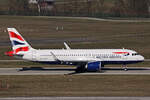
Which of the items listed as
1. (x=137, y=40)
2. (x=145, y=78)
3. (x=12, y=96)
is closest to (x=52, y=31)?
(x=137, y=40)

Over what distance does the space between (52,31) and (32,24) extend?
22106 millimetres

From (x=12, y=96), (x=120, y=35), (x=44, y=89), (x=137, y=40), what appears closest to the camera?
(x=12, y=96)

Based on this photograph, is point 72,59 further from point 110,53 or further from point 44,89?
point 44,89

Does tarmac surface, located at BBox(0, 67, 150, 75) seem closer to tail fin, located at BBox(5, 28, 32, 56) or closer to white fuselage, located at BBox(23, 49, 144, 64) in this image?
white fuselage, located at BBox(23, 49, 144, 64)

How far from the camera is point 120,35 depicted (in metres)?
118

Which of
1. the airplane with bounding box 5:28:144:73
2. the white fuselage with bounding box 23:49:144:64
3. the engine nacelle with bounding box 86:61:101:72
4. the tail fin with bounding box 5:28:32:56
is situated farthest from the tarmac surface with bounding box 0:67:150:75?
the tail fin with bounding box 5:28:32:56

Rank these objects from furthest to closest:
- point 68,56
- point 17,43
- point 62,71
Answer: point 62,71 < point 17,43 < point 68,56

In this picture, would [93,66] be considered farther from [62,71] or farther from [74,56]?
[62,71]

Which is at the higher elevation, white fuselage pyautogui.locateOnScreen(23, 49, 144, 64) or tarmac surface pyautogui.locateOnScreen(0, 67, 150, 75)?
white fuselage pyautogui.locateOnScreen(23, 49, 144, 64)

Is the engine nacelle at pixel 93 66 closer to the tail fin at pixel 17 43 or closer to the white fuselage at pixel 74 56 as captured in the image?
the white fuselage at pixel 74 56

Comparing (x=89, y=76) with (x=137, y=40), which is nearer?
(x=89, y=76)

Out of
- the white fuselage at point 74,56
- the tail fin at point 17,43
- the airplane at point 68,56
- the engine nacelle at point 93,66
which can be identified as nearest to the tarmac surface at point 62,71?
the engine nacelle at point 93,66

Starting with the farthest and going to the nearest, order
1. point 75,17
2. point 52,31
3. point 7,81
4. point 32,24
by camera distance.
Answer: point 75,17 → point 32,24 → point 52,31 → point 7,81

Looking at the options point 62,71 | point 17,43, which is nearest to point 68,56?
point 62,71
